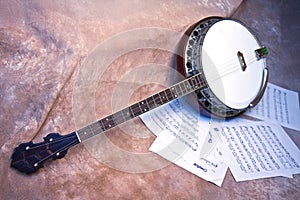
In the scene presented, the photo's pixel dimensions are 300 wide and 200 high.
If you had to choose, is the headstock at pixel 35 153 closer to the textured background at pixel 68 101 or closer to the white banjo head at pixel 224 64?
the textured background at pixel 68 101

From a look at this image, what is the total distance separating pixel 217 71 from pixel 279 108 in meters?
0.36

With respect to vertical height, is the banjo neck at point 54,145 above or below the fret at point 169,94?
below

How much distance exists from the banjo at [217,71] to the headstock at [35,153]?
124mm

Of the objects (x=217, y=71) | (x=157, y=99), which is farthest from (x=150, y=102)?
(x=217, y=71)

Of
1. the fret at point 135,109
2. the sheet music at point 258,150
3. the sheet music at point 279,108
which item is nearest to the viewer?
the fret at point 135,109

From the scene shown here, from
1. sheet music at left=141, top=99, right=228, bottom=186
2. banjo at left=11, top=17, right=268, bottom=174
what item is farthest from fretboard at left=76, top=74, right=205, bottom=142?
sheet music at left=141, top=99, right=228, bottom=186

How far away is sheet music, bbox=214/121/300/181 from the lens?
3.67ft

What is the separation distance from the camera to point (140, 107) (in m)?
1.01

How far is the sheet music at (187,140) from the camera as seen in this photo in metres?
1.08

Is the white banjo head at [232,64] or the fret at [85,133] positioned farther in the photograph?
the white banjo head at [232,64]

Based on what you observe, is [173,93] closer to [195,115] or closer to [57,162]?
[195,115]

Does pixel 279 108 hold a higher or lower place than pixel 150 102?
lower

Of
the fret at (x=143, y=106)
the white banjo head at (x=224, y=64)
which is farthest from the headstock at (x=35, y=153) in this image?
the white banjo head at (x=224, y=64)

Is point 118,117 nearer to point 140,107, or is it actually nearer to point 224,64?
point 140,107
